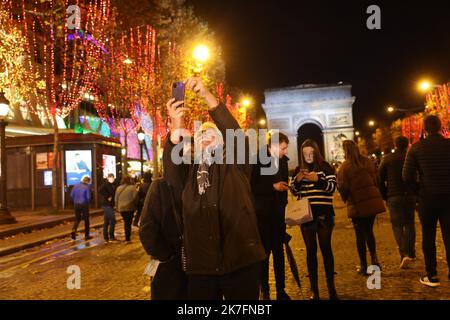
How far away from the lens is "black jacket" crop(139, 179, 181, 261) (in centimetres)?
323

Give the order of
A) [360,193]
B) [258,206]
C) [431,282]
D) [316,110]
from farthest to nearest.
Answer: [316,110]
[360,193]
[431,282]
[258,206]

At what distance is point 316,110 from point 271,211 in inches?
2551

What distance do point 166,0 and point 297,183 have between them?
3395cm

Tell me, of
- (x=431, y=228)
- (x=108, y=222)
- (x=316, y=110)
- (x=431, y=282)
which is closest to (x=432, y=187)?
(x=431, y=228)

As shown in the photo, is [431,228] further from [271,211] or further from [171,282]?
[171,282]

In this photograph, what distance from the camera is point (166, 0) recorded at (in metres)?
36.7

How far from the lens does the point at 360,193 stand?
256 inches

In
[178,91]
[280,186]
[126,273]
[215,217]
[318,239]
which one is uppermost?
[178,91]

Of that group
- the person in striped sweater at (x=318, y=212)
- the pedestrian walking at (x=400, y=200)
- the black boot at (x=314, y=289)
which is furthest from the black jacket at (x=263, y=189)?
the pedestrian walking at (x=400, y=200)

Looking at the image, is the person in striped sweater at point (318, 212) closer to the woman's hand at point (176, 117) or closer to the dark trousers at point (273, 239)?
the dark trousers at point (273, 239)

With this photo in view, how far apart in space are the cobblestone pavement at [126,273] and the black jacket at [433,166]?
45.0 inches

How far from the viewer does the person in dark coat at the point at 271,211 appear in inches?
210

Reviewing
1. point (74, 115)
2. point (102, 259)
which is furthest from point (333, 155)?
point (102, 259)

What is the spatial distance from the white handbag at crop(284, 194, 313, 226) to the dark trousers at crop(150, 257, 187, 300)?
7.69 feet
